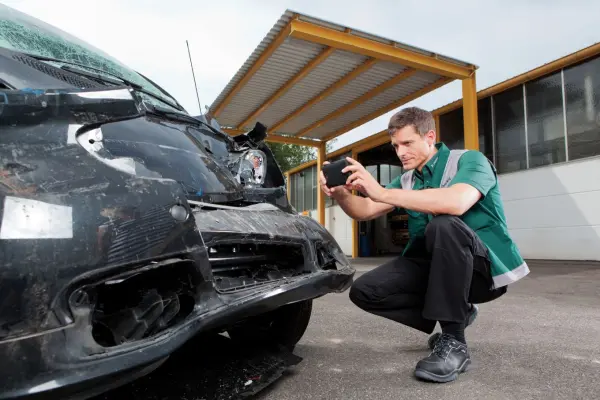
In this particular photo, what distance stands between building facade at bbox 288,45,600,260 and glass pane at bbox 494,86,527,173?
2 centimetres

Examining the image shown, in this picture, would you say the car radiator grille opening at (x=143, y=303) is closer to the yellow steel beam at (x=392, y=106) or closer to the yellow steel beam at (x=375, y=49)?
the yellow steel beam at (x=375, y=49)

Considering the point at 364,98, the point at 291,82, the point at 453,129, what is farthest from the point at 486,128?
the point at 291,82

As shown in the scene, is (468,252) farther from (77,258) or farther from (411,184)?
(77,258)

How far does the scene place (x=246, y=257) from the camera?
1.61 m

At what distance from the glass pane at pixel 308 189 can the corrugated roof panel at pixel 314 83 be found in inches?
196

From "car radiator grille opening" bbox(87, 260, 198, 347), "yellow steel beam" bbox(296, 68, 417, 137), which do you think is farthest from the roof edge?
"car radiator grille opening" bbox(87, 260, 198, 347)

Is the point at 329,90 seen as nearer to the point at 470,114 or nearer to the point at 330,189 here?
the point at 470,114

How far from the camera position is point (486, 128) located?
28.5 ft

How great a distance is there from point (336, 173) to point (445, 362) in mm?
935

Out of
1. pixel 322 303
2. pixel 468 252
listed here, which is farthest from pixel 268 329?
pixel 322 303

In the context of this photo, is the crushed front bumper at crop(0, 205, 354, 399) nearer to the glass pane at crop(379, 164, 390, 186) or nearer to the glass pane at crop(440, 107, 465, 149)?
the glass pane at crop(440, 107, 465, 149)

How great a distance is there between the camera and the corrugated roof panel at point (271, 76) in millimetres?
7133

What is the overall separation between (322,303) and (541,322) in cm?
177

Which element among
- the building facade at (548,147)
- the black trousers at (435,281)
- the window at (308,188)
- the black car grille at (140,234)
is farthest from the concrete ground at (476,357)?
the window at (308,188)
